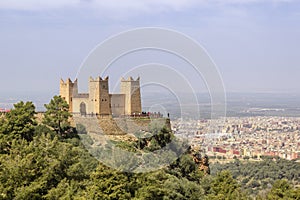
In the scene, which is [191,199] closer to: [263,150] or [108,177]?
[108,177]

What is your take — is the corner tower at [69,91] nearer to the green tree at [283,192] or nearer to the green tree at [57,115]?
the green tree at [57,115]

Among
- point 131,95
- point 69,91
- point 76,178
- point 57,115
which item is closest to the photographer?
point 76,178

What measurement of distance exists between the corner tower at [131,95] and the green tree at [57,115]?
11.9ft

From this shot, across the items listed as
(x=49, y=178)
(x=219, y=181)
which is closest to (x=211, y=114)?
(x=219, y=181)

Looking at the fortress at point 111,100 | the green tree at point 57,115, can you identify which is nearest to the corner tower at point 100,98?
the fortress at point 111,100

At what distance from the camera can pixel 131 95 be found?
97.7 feet

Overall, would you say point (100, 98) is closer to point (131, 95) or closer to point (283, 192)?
point (131, 95)

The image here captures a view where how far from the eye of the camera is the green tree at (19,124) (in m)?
24.5

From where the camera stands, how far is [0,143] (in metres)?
21.9

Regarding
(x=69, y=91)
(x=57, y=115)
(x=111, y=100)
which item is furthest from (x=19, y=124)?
(x=69, y=91)

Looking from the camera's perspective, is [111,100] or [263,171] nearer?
[111,100]

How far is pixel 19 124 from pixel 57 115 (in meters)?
3.79

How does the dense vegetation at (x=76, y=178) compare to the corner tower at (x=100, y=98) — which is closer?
the dense vegetation at (x=76, y=178)

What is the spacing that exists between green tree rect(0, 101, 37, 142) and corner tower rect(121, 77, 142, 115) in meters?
5.75
